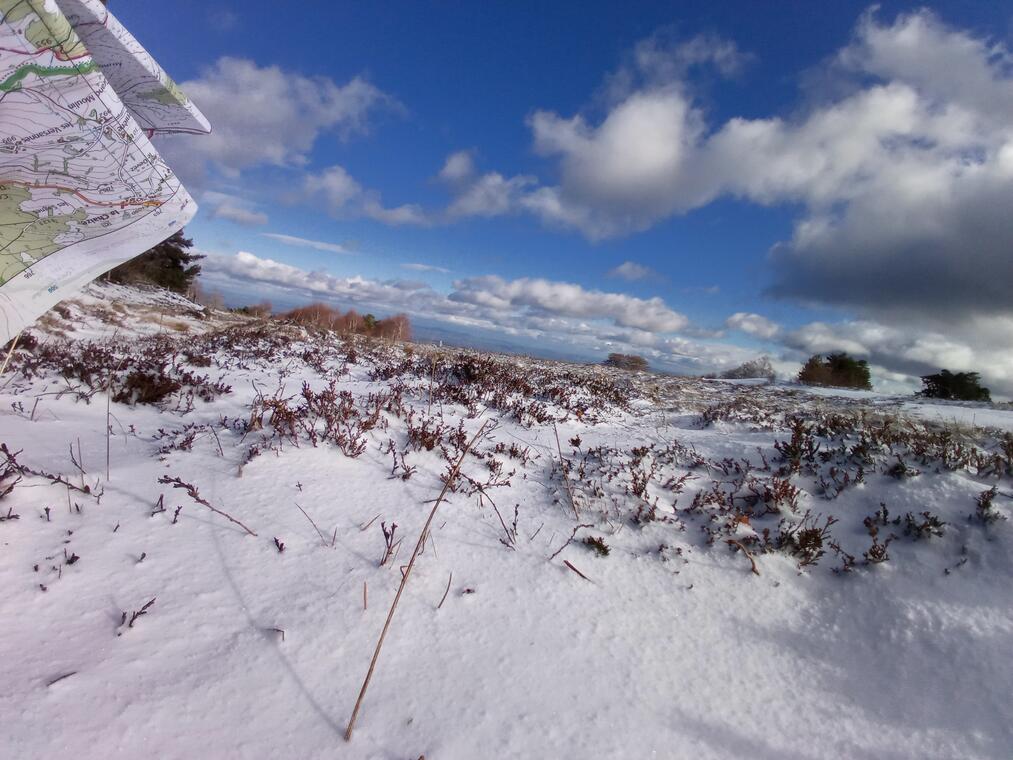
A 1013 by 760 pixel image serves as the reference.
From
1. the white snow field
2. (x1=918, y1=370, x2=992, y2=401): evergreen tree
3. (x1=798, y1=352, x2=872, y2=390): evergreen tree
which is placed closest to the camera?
the white snow field

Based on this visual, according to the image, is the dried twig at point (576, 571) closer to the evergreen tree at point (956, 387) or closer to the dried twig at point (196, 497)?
the dried twig at point (196, 497)

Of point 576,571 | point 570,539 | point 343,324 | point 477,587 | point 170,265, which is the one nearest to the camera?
point 477,587

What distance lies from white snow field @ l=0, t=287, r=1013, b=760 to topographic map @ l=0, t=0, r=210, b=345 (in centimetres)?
131

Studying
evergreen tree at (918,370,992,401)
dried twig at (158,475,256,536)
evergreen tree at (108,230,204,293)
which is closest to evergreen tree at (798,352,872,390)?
evergreen tree at (918,370,992,401)

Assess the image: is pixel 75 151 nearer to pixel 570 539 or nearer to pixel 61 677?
pixel 61 677

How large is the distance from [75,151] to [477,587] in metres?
3.26

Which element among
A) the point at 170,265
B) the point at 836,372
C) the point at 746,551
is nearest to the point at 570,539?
the point at 746,551

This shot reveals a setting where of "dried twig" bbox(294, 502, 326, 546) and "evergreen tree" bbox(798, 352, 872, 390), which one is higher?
"evergreen tree" bbox(798, 352, 872, 390)

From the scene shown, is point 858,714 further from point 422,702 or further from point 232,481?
point 232,481

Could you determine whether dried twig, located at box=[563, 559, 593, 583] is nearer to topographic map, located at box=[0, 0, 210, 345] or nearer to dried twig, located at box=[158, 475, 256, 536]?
dried twig, located at box=[158, 475, 256, 536]

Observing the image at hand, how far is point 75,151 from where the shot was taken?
96.5 inches

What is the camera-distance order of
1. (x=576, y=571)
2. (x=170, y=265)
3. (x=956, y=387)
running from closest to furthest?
(x=576, y=571)
(x=956, y=387)
(x=170, y=265)

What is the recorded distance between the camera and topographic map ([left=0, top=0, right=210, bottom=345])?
2.20m

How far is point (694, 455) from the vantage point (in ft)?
15.1
